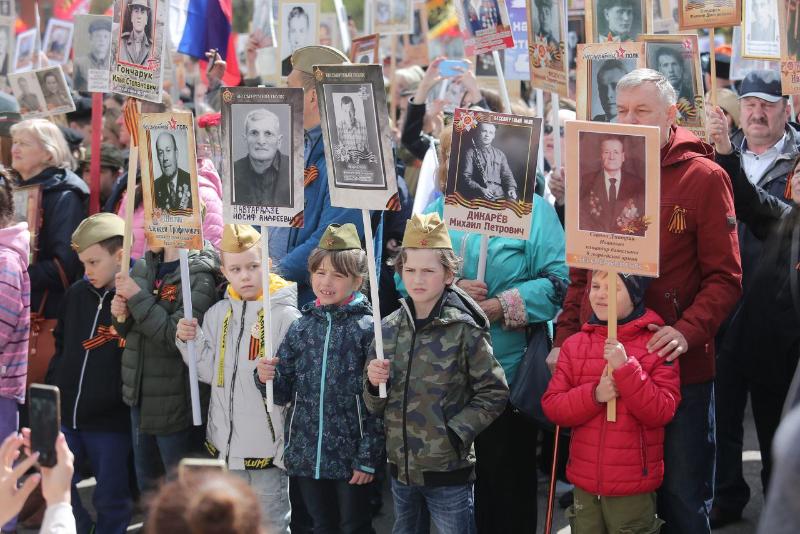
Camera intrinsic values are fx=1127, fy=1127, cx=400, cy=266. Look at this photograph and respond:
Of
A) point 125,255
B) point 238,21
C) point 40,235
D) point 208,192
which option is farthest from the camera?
point 238,21

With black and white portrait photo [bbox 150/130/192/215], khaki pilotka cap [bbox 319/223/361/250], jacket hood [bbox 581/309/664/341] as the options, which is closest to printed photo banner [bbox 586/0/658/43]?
khaki pilotka cap [bbox 319/223/361/250]

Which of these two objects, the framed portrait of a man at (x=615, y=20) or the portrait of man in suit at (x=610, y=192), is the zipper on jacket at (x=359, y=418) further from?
the framed portrait of a man at (x=615, y=20)

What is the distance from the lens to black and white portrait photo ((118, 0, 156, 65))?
5.96m

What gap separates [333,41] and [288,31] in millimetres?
1186

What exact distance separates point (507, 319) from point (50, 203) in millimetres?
3039

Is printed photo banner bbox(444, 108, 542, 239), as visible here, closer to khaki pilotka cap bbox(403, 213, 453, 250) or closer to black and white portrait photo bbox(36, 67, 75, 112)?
khaki pilotka cap bbox(403, 213, 453, 250)

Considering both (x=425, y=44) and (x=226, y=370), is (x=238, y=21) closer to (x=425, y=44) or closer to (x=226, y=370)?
(x=425, y=44)

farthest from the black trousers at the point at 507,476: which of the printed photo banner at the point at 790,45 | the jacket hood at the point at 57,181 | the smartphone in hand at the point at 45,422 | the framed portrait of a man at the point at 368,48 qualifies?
the framed portrait of a man at the point at 368,48

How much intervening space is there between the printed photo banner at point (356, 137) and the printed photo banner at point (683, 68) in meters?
1.48

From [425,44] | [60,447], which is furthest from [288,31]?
[60,447]

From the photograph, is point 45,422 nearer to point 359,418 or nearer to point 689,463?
point 359,418

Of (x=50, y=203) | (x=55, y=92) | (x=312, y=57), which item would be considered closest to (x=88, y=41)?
(x=55, y=92)

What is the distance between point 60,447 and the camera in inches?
117

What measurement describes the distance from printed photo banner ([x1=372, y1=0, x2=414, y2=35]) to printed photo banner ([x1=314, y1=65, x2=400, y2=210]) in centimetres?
438
